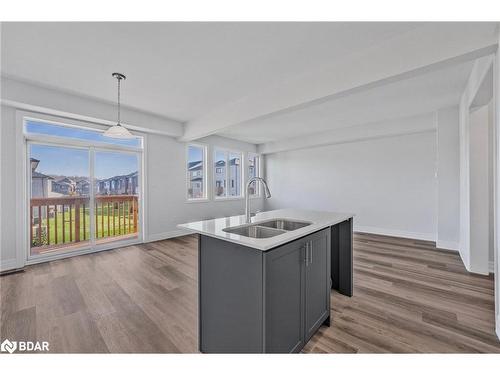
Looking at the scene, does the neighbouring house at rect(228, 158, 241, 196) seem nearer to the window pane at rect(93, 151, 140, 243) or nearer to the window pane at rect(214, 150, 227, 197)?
the window pane at rect(214, 150, 227, 197)

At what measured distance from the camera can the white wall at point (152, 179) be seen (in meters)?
3.02

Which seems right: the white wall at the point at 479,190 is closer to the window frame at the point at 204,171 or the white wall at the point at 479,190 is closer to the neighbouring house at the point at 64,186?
the window frame at the point at 204,171

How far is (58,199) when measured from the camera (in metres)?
3.66

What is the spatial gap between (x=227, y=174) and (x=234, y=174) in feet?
1.03

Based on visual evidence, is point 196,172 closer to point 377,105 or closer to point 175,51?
point 175,51

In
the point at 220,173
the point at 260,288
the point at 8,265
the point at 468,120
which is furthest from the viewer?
the point at 220,173

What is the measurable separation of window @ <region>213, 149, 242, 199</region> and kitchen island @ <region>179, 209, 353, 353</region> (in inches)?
175

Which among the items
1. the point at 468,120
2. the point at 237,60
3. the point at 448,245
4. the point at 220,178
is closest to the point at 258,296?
the point at 237,60

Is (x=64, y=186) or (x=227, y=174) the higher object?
(x=227, y=174)
